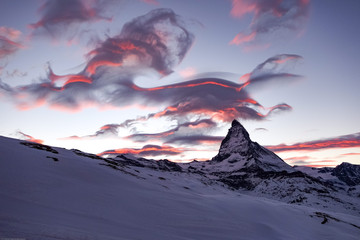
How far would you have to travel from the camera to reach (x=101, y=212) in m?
9.36

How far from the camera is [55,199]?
9.02m

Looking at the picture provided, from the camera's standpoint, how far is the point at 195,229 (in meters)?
10.6

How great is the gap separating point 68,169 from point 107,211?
5.34m

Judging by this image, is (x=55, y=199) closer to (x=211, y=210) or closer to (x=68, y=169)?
(x=68, y=169)

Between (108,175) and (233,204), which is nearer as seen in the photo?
(108,175)

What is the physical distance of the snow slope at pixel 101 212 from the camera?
22.0 ft

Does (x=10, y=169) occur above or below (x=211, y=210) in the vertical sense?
above

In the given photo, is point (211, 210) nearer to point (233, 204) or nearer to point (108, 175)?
point (233, 204)

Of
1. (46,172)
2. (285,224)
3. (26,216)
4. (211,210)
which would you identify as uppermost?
(46,172)

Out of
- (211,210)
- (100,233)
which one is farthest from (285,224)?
(100,233)

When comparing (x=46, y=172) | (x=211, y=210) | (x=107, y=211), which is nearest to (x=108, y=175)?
(x=46, y=172)

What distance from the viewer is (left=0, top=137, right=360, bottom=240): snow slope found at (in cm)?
671

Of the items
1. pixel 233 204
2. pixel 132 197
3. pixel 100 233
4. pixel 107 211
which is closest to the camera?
pixel 100 233

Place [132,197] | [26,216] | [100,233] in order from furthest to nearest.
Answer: [132,197]
[100,233]
[26,216]
